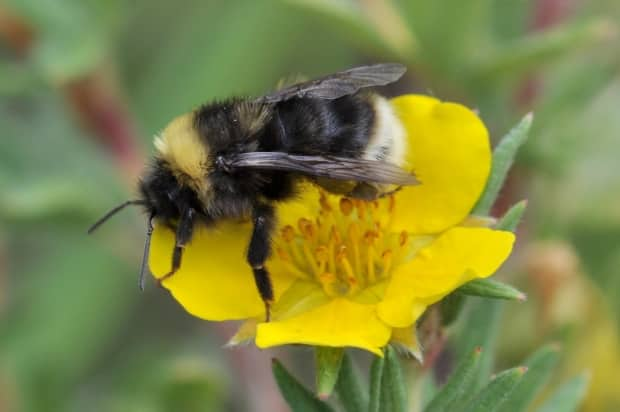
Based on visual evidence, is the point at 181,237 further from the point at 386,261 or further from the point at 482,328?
the point at 482,328

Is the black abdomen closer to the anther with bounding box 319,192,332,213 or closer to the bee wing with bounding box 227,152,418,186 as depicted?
the bee wing with bounding box 227,152,418,186

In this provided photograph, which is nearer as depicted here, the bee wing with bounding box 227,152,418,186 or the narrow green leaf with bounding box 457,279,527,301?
the narrow green leaf with bounding box 457,279,527,301

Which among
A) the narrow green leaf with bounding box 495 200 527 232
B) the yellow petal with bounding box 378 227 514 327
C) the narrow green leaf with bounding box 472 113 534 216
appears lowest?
the yellow petal with bounding box 378 227 514 327

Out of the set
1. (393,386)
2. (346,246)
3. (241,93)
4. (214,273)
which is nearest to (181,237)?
(214,273)

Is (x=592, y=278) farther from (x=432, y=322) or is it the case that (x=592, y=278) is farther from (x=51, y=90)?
(x=51, y=90)

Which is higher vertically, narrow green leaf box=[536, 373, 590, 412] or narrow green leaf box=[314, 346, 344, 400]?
narrow green leaf box=[314, 346, 344, 400]

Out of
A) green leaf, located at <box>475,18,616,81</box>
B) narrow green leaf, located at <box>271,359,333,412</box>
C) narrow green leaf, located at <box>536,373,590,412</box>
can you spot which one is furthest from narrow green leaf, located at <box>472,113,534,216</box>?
green leaf, located at <box>475,18,616,81</box>

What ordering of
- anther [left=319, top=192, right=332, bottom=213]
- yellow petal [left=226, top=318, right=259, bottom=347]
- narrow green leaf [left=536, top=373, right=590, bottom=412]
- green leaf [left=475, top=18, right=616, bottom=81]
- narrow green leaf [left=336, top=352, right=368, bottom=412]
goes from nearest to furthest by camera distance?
1. narrow green leaf [left=336, top=352, right=368, bottom=412]
2. yellow petal [left=226, top=318, right=259, bottom=347]
3. narrow green leaf [left=536, top=373, right=590, bottom=412]
4. anther [left=319, top=192, right=332, bottom=213]
5. green leaf [left=475, top=18, right=616, bottom=81]

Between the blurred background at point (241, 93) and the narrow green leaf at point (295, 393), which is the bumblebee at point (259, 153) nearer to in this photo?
the narrow green leaf at point (295, 393)

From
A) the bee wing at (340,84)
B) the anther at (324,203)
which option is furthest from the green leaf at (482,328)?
the bee wing at (340,84)
